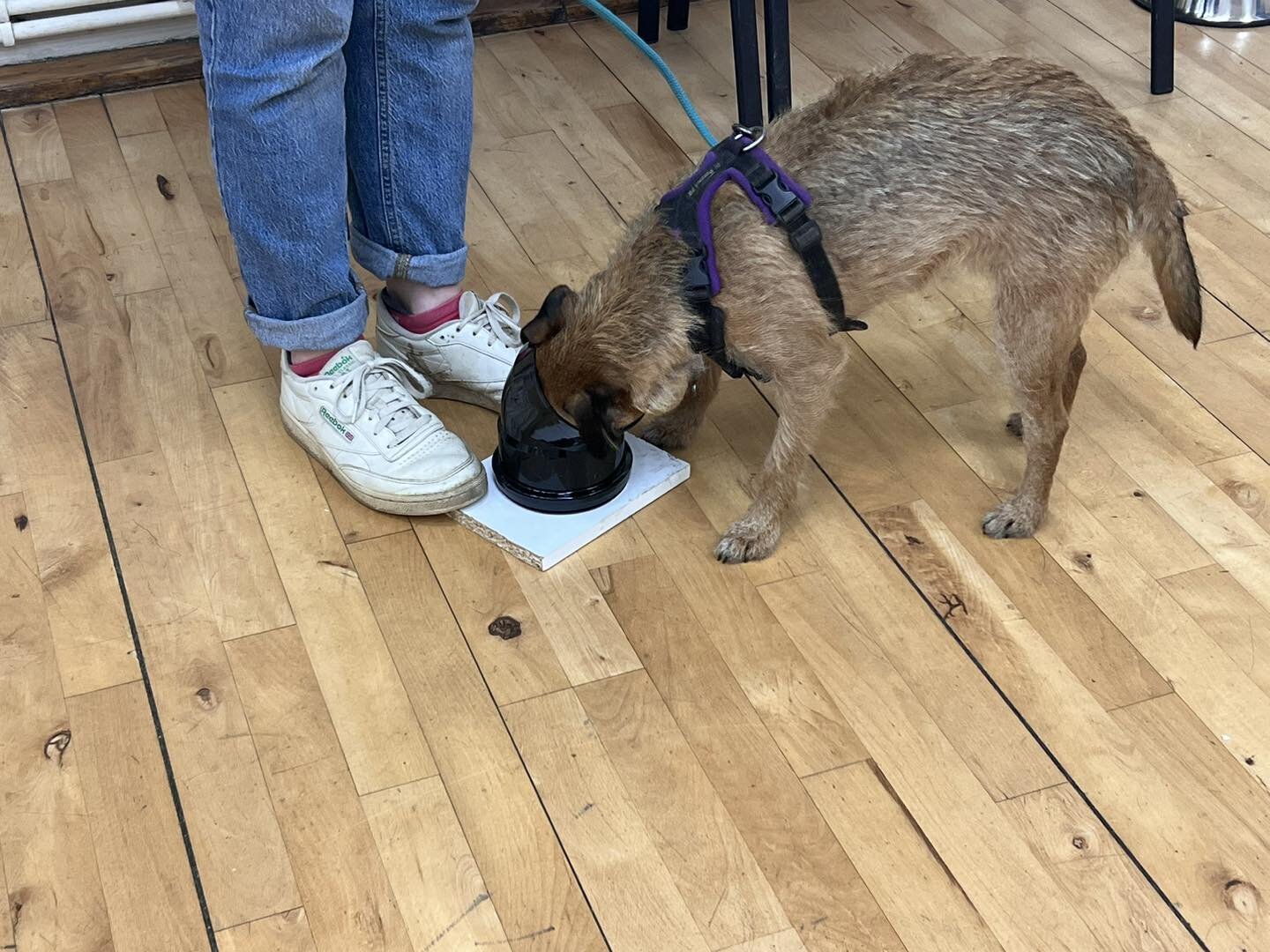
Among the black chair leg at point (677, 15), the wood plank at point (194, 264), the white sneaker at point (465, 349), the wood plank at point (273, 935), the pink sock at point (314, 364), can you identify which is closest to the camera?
the wood plank at point (273, 935)

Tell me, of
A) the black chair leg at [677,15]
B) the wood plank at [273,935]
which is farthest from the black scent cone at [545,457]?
the black chair leg at [677,15]

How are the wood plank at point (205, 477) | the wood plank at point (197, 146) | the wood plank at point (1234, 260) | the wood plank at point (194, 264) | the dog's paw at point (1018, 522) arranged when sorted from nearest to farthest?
1. the wood plank at point (205, 477)
2. the dog's paw at point (1018, 522)
3. the wood plank at point (194, 264)
4. the wood plank at point (1234, 260)
5. the wood plank at point (197, 146)

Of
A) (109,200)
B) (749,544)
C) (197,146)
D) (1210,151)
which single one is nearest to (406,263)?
(749,544)

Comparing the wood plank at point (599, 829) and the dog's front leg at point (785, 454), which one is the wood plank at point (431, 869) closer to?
the wood plank at point (599, 829)

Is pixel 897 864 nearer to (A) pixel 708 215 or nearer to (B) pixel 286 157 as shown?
(A) pixel 708 215

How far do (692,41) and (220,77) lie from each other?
1962mm

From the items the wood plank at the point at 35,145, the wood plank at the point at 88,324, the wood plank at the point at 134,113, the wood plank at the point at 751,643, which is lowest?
the wood plank at the point at 751,643

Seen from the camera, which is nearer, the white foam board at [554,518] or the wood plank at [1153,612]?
the wood plank at [1153,612]

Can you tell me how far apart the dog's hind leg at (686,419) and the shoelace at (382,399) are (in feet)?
1.23

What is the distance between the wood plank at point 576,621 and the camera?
189 cm

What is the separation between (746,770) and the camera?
5.71ft

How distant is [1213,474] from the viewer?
2197 millimetres

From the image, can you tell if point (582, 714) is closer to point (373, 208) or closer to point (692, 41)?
point (373, 208)

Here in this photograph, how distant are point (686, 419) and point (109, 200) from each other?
1.44 meters
